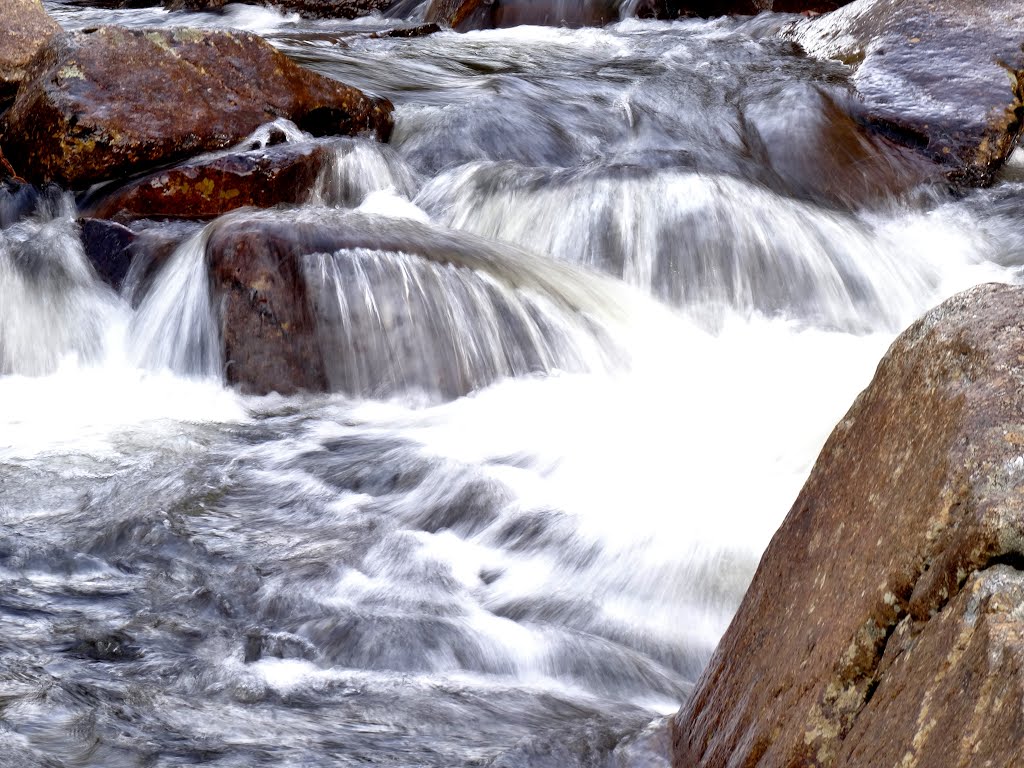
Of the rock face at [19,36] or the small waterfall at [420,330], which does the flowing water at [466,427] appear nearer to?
the small waterfall at [420,330]

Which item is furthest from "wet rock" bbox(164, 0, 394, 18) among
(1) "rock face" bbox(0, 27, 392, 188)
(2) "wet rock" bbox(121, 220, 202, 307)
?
(2) "wet rock" bbox(121, 220, 202, 307)

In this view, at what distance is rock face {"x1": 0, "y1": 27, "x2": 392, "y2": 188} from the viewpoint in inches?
269

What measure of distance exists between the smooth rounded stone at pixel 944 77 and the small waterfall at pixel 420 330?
11.1ft

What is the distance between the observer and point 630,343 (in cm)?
582

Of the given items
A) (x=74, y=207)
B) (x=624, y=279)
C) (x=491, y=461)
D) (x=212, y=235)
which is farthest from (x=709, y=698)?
(x=74, y=207)

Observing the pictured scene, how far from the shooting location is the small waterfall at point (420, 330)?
5.38 meters

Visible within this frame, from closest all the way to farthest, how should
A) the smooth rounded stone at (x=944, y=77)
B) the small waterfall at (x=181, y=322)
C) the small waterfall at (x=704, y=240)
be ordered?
1. the small waterfall at (x=181, y=322)
2. the small waterfall at (x=704, y=240)
3. the smooth rounded stone at (x=944, y=77)

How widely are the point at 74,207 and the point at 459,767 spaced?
5088mm

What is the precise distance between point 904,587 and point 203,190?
5486mm

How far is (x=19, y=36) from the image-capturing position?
785 centimetres

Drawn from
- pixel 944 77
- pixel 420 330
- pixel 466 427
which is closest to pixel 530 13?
pixel 944 77

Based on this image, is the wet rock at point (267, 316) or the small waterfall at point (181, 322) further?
the small waterfall at point (181, 322)

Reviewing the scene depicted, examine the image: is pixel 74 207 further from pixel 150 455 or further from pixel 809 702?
pixel 809 702

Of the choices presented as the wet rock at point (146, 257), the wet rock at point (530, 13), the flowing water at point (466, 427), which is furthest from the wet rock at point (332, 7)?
the wet rock at point (146, 257)
